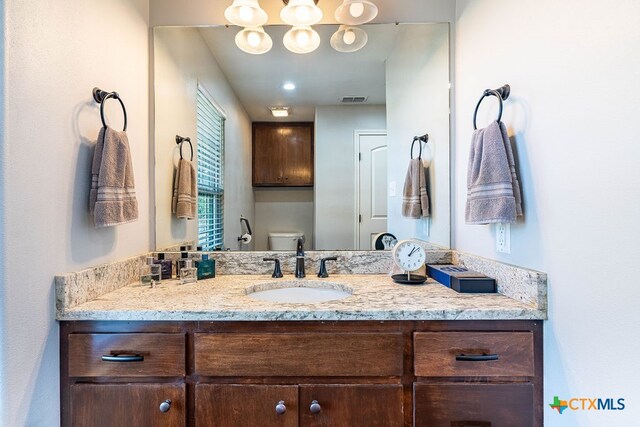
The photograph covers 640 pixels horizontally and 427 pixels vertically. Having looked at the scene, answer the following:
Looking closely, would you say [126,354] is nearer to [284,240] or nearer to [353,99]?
[284,240]

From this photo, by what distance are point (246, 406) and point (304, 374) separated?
20 centimetres

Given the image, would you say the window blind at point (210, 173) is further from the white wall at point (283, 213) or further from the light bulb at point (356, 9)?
the light bulb at point (356, 9)

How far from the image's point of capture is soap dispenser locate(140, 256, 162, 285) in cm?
137

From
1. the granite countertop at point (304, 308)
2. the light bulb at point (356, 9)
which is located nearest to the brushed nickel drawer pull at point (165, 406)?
the granite countertop at point (304, 308)

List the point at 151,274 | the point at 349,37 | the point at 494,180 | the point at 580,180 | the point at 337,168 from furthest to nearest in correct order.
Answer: the point at 337,168 < the point at 349,37 < the point at 151,274 < the point at 494,180 < the point at 580,180

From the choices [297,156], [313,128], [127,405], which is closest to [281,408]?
[127,405]

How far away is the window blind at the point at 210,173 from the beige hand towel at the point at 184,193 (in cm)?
3

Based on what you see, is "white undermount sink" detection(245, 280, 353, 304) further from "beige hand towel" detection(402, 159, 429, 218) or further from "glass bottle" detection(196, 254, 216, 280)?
"beige hand towel" detection(402, 159, 429, 218)

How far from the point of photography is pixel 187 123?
1.71 metres

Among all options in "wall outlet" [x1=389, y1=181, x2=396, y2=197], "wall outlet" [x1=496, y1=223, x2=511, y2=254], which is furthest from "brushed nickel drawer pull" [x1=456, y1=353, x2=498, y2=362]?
"wall outlet" [x1=389, y1=181, x2=396, y2=197]

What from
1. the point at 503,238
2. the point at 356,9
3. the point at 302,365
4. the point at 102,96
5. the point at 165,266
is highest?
the point at 356,9

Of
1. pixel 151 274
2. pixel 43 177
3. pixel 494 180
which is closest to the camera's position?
pixel 43 177

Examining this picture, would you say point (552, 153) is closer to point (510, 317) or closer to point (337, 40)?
point (510, 317)

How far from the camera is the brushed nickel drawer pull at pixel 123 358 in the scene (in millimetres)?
986
